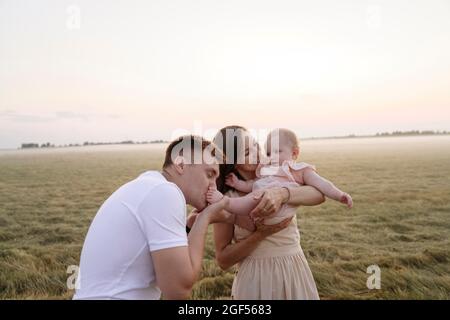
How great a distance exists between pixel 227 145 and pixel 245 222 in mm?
612

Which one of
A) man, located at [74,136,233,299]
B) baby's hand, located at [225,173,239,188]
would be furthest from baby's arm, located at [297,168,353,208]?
man, located at [74,136,233,299]

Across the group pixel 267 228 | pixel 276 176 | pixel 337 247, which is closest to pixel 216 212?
pixel 267 228

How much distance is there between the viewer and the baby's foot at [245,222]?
10.1 feet

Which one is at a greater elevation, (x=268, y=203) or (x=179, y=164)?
(x=179, y=164)

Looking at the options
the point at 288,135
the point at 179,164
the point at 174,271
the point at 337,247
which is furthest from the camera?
the point at 337,247

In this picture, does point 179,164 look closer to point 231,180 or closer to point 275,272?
point 231,180

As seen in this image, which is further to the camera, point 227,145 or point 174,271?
point 227,145

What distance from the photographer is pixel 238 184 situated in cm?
332

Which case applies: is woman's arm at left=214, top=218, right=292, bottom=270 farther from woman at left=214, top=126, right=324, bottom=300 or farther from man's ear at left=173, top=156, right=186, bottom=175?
man's ear at left=173, top=156, right=186, bottom=175

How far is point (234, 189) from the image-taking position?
11.0ft

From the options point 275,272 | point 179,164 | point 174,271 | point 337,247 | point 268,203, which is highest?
point 179,164

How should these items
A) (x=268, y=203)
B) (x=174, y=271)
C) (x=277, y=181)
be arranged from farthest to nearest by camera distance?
(x=277, y=181) < (x=268, y=203) < (x=174, y=271)

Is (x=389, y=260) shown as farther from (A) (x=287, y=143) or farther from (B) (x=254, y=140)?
(B) (x=254, y=140)

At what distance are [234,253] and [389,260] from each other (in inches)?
211
